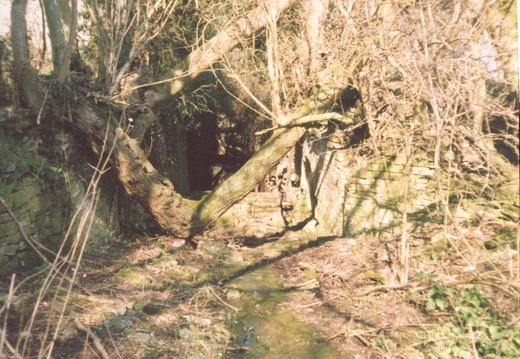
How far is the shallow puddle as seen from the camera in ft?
12.1

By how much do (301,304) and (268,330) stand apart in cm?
71

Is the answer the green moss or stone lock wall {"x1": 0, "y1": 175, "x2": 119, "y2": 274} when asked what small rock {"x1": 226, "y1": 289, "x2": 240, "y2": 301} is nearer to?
the green moss

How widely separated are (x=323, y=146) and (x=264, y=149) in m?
2.76

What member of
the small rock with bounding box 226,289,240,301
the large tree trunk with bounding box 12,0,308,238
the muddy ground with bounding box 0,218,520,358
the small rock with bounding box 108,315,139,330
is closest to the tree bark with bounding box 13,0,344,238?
the large tree trunk with bounding box 12,0,308,238

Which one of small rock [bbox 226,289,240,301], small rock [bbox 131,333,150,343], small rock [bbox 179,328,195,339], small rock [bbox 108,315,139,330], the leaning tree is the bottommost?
small rock [bbox 226,289,240,301]

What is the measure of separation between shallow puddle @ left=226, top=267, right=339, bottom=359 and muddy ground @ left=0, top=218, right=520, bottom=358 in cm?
2

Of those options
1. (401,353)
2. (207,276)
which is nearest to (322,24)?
(207,276)

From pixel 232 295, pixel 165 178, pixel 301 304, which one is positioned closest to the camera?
pixel 301 304

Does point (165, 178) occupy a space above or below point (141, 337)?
above

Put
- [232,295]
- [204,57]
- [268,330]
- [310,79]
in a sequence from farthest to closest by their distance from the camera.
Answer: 1. [204,57]
2. [310,79]
3. [232,295]
4. [268,330]

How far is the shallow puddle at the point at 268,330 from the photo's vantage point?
146 inches

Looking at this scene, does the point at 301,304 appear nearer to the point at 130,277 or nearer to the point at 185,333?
the point at 185,333

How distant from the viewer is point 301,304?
4695 millimetres

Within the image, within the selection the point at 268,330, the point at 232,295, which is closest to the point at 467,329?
the point at 268,330
